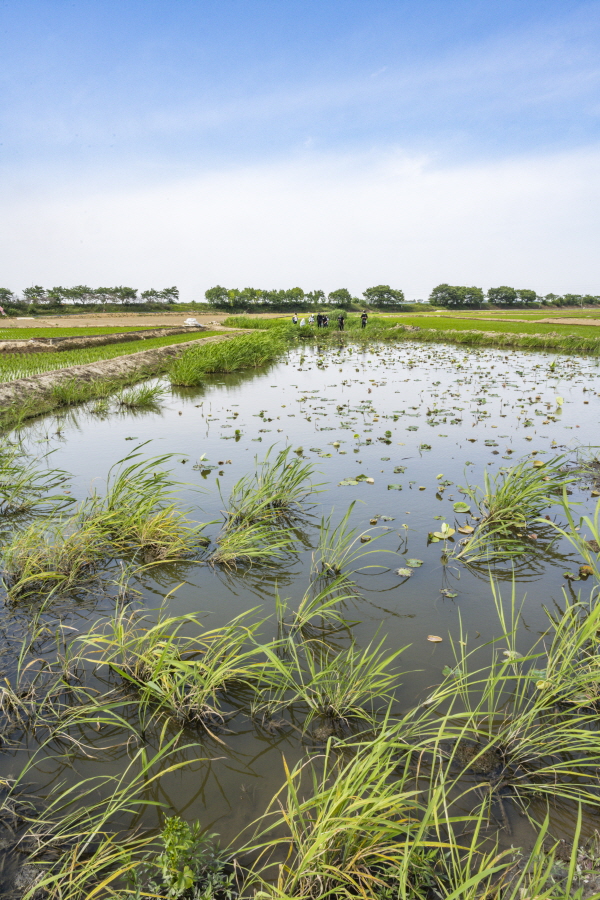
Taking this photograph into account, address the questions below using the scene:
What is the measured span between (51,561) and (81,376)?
355 inches

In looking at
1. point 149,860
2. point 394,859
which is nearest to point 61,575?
point 149,860

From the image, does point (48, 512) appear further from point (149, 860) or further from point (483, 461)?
point (483, 461)

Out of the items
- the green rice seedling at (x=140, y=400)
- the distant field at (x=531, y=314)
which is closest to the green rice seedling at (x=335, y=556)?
the green rice seedling at (x=140, y=400)

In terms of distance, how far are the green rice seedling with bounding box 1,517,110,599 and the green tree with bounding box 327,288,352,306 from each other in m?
71.7

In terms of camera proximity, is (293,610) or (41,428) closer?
(293,610)

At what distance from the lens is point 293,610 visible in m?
3.42

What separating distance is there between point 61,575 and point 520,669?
3.22 m

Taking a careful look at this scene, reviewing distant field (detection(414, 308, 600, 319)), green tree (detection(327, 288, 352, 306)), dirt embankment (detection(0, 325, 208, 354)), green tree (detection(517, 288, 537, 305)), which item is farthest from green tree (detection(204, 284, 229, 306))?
green tree (detection(517, 288, 537, 305))

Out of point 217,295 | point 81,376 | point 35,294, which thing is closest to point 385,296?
point 217,295

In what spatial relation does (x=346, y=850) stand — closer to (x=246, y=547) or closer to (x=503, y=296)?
(x=246, y=547)

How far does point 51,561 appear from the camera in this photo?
3693 mm

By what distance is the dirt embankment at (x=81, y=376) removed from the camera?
9.02 m

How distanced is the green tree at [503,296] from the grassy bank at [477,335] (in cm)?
6740

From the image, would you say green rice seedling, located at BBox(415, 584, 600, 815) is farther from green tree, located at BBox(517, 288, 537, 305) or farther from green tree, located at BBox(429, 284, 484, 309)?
green tree, located at BBox(517, 288, 537, 305)
